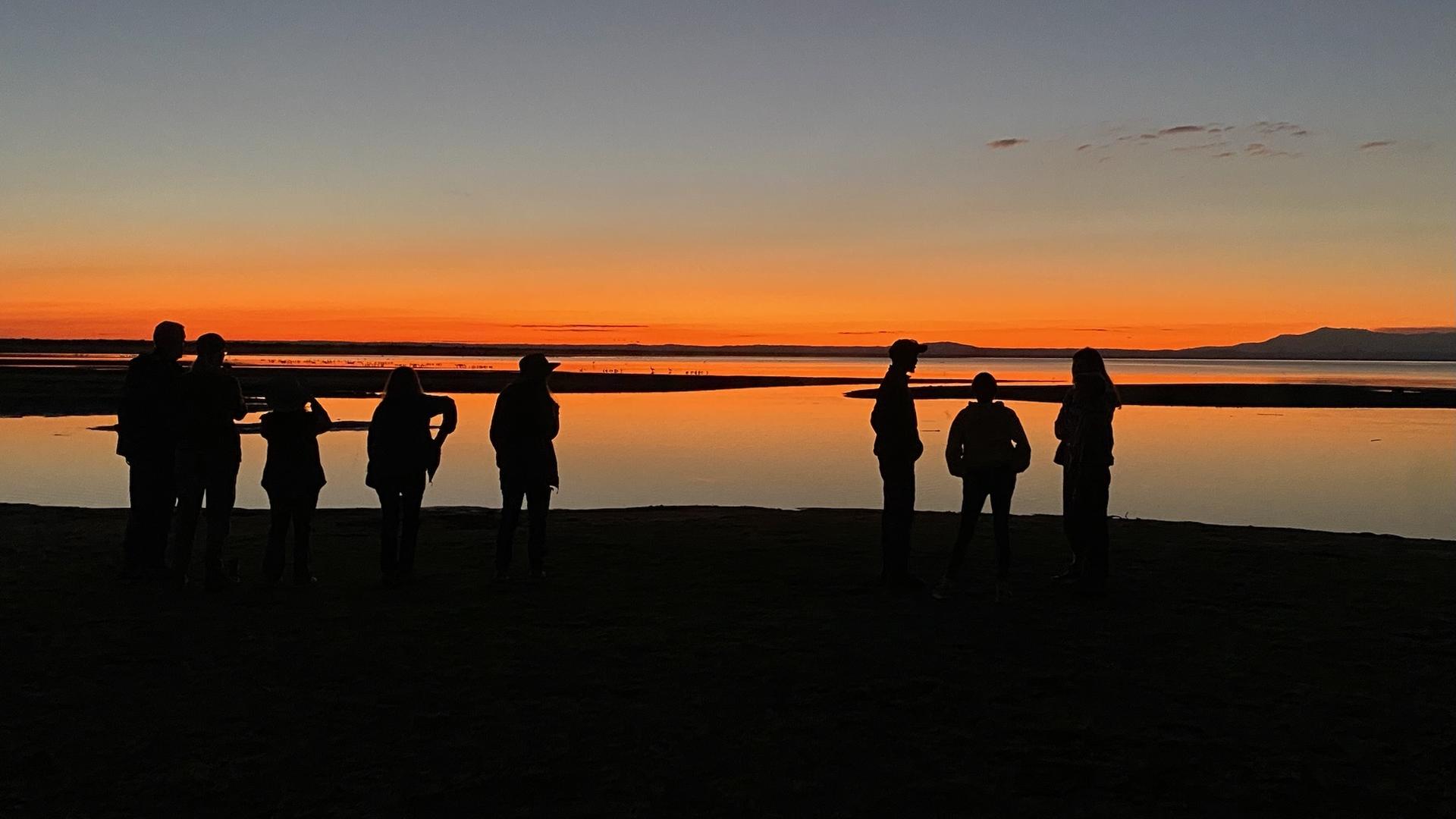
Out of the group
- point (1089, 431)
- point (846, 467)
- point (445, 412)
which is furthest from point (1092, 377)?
point (846, 467)

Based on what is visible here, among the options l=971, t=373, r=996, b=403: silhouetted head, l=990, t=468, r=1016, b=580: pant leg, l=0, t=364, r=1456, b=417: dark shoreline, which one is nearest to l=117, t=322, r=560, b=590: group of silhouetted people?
l=971, t=373, r=996, b=403: silhouetted head

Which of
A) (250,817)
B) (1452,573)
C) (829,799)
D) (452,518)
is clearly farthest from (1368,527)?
(250,817)

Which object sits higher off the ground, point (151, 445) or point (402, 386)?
point (402, 386)

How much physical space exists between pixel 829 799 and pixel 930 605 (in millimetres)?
4137

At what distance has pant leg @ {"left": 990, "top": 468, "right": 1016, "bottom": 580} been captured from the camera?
8969 millimetres

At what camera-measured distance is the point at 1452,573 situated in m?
10.2

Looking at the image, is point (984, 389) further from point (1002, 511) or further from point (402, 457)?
point (402, 457)

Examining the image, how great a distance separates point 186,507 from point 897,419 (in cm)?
603

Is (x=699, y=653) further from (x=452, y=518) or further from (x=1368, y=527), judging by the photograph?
(x=1368, y=527)

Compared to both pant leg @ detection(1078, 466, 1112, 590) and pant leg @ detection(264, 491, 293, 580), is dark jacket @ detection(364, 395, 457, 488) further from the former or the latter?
pant leg @ detection(1078, 466, 1112, 590)

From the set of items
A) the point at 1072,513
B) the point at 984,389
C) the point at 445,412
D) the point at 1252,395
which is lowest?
the point at 1072,513

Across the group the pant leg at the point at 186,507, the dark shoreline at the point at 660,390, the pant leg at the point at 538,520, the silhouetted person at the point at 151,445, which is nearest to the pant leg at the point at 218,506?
the pant leg at the point at 186,507

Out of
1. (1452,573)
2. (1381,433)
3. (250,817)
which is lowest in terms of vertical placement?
(250,817)

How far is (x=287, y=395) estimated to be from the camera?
9.21m
